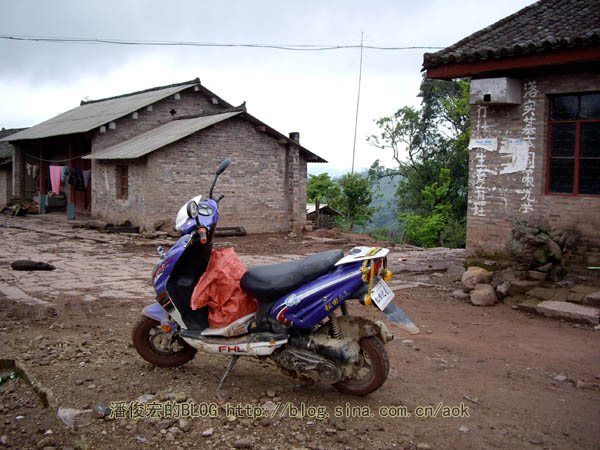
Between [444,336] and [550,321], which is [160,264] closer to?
[444,336]

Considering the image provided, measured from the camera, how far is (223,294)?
4.17 metres

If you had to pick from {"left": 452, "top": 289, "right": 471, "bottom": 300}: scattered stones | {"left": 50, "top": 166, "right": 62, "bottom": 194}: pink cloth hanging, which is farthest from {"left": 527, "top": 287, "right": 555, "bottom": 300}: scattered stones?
{"left": 50, "top": 166, "right": 62, "bottom": 194}: pink cloth hanging

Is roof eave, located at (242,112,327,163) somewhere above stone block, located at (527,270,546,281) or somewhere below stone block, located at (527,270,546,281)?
above

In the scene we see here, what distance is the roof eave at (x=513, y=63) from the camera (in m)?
7.11

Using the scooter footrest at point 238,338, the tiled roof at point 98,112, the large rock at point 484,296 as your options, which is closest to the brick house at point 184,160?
the tiled roof at point 98,112

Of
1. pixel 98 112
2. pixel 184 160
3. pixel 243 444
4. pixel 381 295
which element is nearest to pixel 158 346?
pixel 243 444

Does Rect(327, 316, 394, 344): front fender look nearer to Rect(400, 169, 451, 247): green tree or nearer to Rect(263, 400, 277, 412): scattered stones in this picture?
Rect(263, 400, 277, 412): scattered stones

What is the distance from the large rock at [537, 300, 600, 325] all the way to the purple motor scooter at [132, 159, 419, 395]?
3.54 metres

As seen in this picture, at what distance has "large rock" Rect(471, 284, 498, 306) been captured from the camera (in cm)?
742

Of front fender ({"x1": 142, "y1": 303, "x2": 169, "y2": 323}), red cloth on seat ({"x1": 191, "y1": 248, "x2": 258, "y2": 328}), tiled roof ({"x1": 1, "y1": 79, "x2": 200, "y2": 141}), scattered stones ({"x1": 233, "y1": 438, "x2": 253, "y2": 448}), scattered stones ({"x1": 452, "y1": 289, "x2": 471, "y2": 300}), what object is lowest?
scattered stones ({"x1": 233, "y1": 438, "x2": 253, "y2": 448})

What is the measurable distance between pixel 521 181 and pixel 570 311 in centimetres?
225

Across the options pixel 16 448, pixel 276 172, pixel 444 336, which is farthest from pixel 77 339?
pixel 276 172

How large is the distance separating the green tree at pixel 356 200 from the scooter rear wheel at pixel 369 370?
28526 mm

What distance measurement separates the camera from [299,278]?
3938 millimetres
